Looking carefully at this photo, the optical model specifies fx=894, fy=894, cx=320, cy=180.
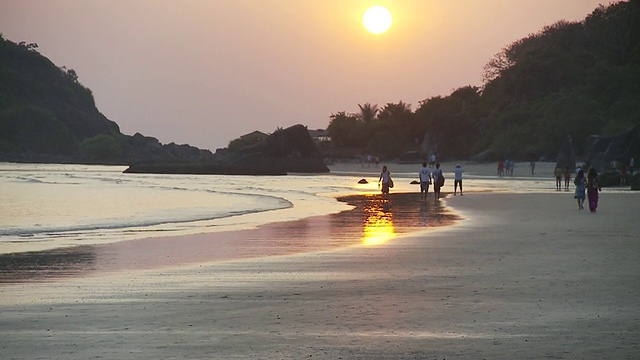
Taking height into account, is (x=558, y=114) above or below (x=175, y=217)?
above

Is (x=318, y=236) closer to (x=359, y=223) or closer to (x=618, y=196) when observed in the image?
(x=359, y=223)

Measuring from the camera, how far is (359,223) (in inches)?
983

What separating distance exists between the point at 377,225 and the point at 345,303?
13769 mm

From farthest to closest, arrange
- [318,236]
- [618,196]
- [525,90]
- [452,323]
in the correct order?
[525,90] → [618,196] → [318,236] → [452,323]

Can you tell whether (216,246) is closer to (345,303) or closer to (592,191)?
(345,303)

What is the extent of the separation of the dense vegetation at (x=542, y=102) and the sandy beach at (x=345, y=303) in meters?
61.8

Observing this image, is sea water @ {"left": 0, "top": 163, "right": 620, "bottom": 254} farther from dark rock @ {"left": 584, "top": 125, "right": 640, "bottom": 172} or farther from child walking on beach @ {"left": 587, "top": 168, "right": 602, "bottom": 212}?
dark rock @ {"left": 584, "top": 125, "right": 640, "bottom": 172}

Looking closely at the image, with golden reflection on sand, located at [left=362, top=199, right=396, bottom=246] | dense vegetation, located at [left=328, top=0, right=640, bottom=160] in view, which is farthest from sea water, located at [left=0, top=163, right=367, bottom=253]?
dense vegetation, located at [left=328, top=0, right=640, bottom=160]

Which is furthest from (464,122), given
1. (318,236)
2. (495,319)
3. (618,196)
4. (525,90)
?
(495,319)

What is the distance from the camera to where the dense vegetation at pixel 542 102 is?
294 feet

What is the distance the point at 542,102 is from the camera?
10212 centimetres

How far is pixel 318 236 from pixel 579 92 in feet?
269

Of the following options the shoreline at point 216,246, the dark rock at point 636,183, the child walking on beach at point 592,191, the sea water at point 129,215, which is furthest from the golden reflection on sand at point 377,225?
the dark rock at point 636,183

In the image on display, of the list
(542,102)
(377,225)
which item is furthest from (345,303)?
(542,102)
